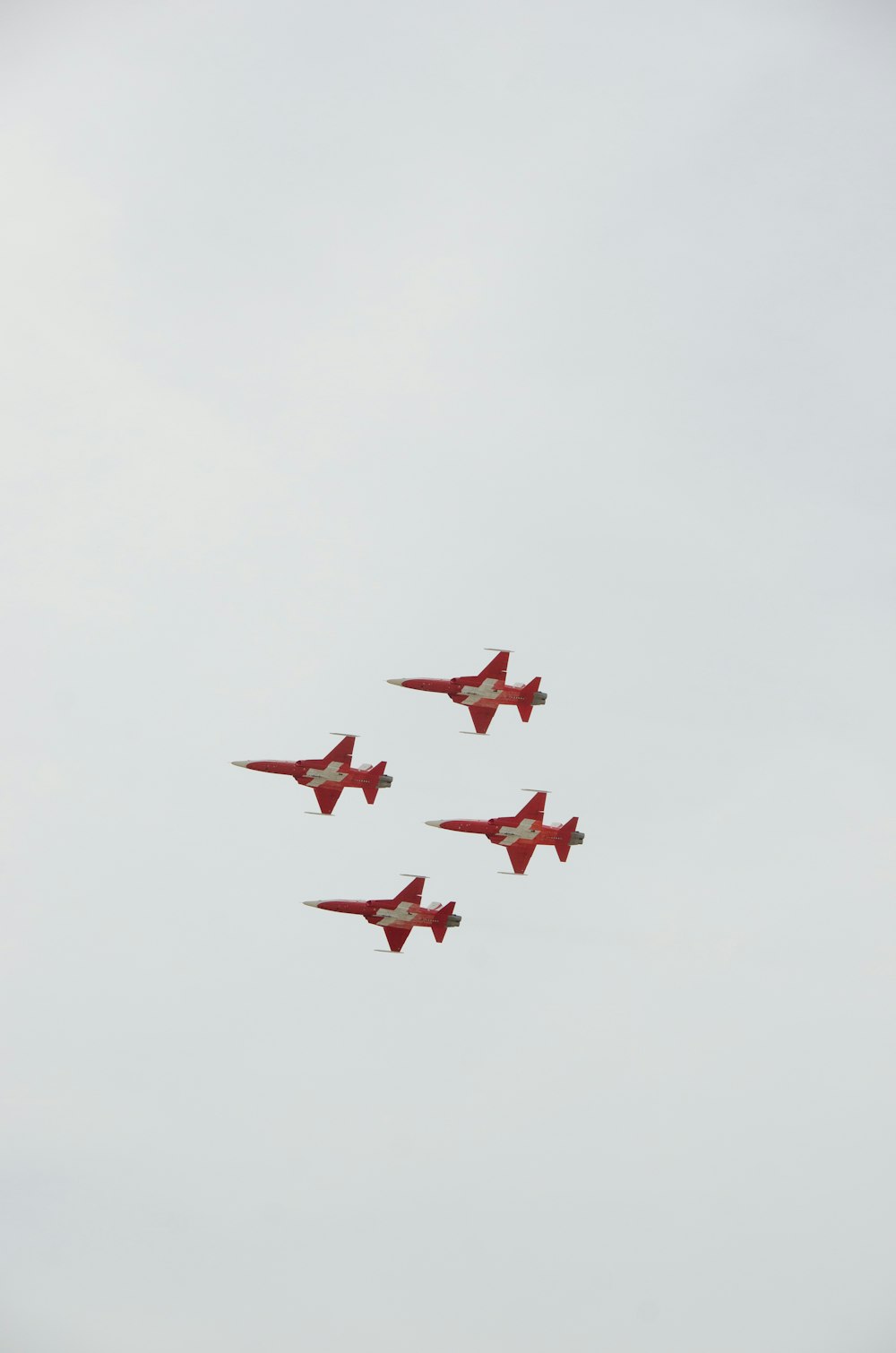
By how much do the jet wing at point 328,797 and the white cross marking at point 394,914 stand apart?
7641mm

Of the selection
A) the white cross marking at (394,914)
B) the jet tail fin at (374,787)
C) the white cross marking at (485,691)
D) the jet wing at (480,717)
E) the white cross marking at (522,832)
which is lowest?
the white cross marking at (394,914)

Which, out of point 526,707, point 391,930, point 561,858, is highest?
point 526,707

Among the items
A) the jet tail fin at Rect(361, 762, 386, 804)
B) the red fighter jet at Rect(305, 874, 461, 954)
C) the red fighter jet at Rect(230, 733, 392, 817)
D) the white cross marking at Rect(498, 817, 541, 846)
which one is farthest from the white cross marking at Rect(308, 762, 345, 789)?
the white cross marking at Rect(498, 817, 541, 846)

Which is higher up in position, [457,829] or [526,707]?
[526,707]

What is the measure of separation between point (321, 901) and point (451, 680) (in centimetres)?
1839

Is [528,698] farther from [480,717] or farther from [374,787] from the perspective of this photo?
[374,787]

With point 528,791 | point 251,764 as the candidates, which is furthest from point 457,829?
point 251,764

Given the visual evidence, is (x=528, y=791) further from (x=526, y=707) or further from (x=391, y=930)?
(x=391, y=930)

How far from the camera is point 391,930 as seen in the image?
98750 mm

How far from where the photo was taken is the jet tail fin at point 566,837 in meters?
96.8

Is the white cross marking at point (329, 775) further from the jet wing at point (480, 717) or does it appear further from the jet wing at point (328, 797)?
the jet wing at point (480, 717)

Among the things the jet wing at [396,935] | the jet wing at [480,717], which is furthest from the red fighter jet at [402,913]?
the jet wing at [480,717]

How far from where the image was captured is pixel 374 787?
94.6 m

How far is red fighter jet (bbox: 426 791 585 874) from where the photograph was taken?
97.5 m
